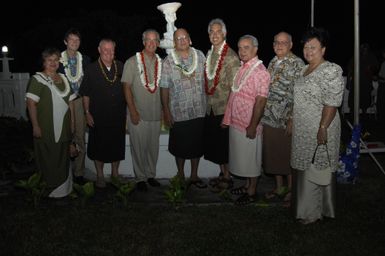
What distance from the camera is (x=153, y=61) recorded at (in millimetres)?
6074

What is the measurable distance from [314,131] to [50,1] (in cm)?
2731

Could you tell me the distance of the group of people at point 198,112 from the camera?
5012 mm

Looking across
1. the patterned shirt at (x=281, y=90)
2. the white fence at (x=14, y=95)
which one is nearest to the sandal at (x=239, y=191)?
the patterned shirt at (x=281, y=90)

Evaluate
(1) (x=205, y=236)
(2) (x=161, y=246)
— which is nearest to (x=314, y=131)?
(1) (x=205, y=236)

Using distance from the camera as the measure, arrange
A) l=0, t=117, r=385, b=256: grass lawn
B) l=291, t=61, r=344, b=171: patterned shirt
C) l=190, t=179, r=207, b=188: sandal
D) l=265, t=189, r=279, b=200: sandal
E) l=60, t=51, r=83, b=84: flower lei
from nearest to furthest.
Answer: l=0, t=117, r=385, b=256: grass lawn → l=291, t=61, r=344, b=171: patterned shirt → l=265, t=189, r=279, b=200: sandal → l=60, t=51, r=83, b=84: flower lei → l=190, t=179, r=207, b=188: sandal

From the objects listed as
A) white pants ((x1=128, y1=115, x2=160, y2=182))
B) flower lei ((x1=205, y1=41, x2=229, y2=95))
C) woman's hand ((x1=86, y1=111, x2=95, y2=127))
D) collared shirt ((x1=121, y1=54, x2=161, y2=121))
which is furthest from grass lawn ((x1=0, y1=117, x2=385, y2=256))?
flower lei ((x1=205, y1=41, x2=229, y2=95))

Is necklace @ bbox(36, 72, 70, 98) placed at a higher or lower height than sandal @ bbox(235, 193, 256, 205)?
higher

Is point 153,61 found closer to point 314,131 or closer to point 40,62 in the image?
point 40,62

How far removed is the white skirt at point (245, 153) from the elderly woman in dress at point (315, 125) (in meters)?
0.63

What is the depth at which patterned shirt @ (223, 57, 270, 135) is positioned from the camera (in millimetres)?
5309

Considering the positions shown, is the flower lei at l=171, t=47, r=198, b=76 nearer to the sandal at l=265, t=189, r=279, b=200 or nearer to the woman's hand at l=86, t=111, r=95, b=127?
the woman's hand at l=86, t=111, r=95, b=127

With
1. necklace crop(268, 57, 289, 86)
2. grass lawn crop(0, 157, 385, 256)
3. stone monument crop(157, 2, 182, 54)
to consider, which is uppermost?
stone monument crop(157, 2, 182, 54)

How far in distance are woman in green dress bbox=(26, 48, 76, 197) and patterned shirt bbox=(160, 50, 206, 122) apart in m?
1.16

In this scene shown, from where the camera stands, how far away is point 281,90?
541 centimetres
